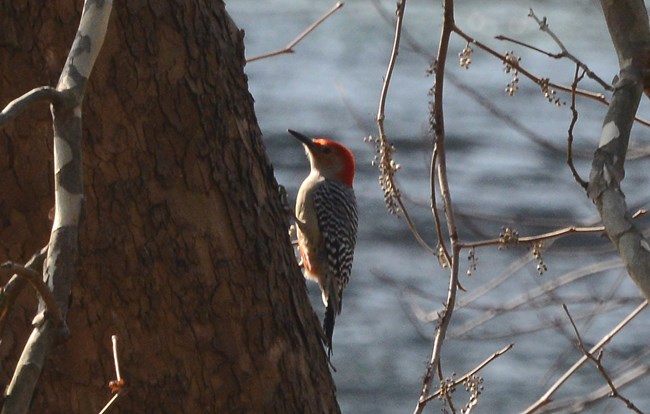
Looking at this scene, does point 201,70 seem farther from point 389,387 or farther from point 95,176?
point 389,387

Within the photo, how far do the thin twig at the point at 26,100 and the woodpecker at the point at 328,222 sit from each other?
12.8 ft

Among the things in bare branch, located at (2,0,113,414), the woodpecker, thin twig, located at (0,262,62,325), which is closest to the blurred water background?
the woodpecker

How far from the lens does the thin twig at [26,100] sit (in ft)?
5.87

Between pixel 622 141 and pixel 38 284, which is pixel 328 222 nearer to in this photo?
pixel 622 141

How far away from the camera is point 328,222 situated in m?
6.07

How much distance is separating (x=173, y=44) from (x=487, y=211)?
→ 482 cm

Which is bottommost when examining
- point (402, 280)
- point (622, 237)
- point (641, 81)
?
point (402, 280)

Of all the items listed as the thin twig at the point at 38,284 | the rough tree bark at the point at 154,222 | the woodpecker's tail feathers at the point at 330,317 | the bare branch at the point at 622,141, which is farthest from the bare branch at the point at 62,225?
the woodpecker's tail feathers at the point at 330,317

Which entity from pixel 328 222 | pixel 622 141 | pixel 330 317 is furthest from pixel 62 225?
pixel 328 222

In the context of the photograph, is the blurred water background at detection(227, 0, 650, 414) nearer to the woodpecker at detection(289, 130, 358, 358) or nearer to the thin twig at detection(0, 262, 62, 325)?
the woodpecker at detection(289, 130, 358, 358)

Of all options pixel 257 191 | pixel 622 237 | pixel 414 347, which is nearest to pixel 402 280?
pixel 414 347

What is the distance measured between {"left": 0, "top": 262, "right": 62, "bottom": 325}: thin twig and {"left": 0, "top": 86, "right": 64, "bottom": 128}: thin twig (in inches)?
7.8

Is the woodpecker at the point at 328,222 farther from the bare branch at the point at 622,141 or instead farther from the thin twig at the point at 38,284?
the thin twig at the point at 38,284

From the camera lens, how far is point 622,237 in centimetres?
229
